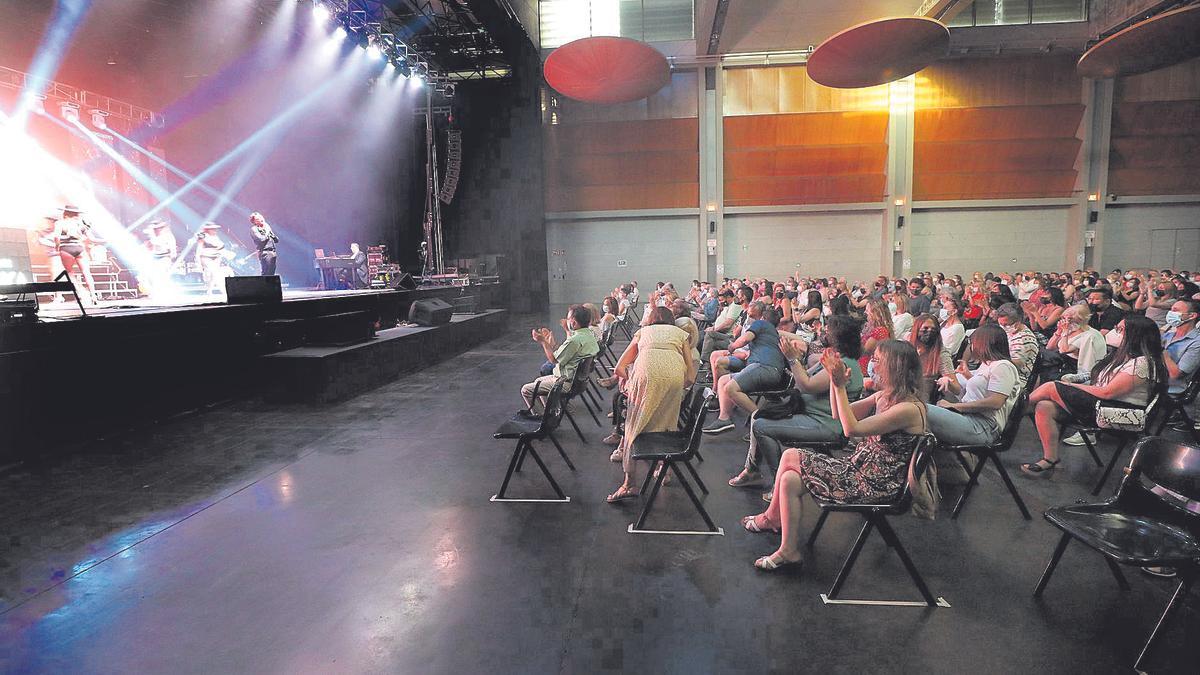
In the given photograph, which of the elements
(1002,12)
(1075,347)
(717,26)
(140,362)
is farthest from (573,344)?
(1002,12)

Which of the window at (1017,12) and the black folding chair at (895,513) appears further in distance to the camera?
the window at (1017,12)

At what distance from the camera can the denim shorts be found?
4219mm

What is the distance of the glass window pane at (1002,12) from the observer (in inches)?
597

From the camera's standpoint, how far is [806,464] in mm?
2504

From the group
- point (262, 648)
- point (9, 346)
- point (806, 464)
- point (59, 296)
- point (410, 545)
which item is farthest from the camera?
point (59, 296)

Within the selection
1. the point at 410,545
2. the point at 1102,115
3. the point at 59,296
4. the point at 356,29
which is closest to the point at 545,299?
the point at 356,29

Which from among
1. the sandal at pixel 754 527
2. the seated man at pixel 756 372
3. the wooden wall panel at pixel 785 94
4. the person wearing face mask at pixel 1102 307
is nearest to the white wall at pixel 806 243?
the wooden wall panel at pixel 785 94

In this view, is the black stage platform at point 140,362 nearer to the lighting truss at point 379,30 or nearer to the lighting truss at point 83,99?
the lighting truss at point 379,30

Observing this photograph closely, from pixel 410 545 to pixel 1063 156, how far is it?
65.1 ft

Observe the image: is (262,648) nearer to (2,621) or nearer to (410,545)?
(410,545)

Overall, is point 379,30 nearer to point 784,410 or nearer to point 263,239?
point 263,239

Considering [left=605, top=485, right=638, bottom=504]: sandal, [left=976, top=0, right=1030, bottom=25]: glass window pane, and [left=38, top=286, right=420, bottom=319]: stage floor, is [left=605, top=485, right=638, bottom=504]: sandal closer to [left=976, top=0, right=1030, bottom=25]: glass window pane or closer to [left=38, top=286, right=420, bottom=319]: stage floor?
[left=38, top=286, right=420, bottom=319]: stage floor

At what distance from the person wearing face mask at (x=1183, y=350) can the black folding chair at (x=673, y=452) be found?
132 inches

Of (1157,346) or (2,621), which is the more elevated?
(1157,346)
